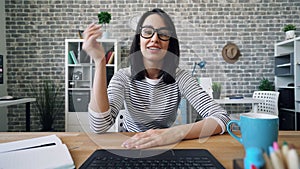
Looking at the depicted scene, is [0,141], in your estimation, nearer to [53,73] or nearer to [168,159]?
[168,159]

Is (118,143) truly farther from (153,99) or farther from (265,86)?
(265,86)

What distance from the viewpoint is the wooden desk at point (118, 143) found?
565 millimetres

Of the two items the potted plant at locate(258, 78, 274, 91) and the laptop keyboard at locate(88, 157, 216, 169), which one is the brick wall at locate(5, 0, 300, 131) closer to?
the potted plant at locate(258, 78, 274, 91)

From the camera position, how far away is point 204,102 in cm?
90

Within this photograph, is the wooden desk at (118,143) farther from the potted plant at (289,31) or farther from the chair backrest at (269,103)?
the potted plant at (289,31)

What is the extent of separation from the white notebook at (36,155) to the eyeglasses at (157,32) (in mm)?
404

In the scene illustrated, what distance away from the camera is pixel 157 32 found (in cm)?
71

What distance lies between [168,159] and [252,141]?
186mm

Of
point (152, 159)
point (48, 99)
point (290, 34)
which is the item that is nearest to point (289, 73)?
point (290, 34)

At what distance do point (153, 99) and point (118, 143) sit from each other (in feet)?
1.13

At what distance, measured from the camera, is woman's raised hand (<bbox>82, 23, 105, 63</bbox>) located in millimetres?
589

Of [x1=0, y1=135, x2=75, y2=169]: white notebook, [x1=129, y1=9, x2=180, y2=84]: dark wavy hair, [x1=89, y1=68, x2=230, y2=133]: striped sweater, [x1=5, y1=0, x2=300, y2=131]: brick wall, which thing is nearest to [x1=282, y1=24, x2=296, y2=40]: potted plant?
[x1=5, y1=0, x2=300, y2=131]: brick wall

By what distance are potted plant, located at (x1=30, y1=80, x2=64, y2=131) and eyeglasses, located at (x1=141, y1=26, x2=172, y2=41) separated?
2.68m

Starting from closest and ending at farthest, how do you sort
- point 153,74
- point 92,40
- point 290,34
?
point 92,40 → point 153,74 → point 290,34
